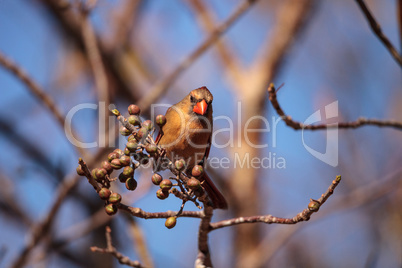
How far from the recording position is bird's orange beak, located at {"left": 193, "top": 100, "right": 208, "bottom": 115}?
107 inches

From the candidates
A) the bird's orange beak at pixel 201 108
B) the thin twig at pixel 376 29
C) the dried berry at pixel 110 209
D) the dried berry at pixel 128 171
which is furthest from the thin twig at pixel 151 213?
the thin twig at pixel 376 29

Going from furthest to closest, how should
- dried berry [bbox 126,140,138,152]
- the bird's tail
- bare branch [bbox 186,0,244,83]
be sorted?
bare branch [bbox 186,0,244,83]
the bird's tail
dried berry [bbox 126,140,138,152]

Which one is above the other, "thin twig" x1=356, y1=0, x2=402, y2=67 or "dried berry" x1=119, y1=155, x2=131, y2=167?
"thin twig" x1=356, y1=0, x2=402, y2=67

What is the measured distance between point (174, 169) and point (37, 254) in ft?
8.63

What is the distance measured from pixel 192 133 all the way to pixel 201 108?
17cm

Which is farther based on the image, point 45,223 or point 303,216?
point 45,223

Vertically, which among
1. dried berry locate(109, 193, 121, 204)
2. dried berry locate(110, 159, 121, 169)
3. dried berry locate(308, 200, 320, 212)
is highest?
dried berry locate(110, 159, 121, 169)

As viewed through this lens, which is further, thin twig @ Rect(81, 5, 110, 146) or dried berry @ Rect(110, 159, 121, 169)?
thin twig @ Rect(81, 5, 110, 146)

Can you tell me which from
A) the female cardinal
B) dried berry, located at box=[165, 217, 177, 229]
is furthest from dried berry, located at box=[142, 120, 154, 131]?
the female cardinal

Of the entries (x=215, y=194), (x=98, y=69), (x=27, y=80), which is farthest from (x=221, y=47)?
(x=215, y=194)

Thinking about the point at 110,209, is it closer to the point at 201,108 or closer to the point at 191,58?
the point at 201,108

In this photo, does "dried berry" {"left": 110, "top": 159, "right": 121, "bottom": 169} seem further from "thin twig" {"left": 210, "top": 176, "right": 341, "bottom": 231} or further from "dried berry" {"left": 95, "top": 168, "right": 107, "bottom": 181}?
"thin twig" {"left": 210, "top": 176, "right": 341, "bottom": 231}

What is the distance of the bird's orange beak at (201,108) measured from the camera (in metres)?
2.72

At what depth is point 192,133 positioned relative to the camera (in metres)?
2.66
